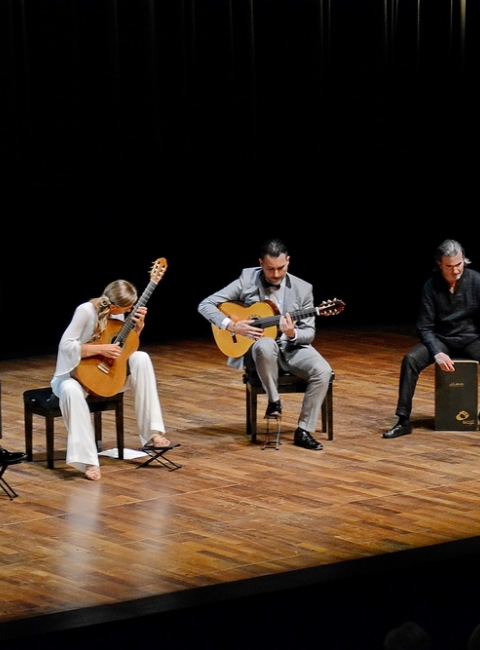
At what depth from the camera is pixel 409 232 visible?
11211 millimetres

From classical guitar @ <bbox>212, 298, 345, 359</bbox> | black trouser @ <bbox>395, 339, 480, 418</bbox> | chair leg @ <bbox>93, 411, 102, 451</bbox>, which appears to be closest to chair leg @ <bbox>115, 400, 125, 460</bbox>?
chair leg @ <bbox>93, 411, 102, 451</bbox>

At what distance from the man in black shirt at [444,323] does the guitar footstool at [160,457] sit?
1.27m

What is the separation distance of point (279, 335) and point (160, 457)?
0.93 m

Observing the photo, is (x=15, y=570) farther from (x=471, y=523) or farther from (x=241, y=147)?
(x=241, y=147)

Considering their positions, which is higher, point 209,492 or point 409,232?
point 409,232

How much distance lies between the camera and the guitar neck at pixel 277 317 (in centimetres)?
698

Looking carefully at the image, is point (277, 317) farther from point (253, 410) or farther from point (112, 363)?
point (112, 363)

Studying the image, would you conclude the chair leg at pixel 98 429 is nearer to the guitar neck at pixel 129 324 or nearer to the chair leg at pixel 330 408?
the guitar neck at pixel 129 324

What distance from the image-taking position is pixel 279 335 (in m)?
7.10

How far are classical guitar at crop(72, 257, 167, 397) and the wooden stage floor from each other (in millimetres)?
407

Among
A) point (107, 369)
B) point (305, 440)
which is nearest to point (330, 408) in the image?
point (305, 440)

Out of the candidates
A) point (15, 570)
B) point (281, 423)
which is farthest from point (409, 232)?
point (15, 570)

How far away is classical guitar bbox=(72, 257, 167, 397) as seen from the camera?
21.1ft

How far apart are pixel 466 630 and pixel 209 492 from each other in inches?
126
